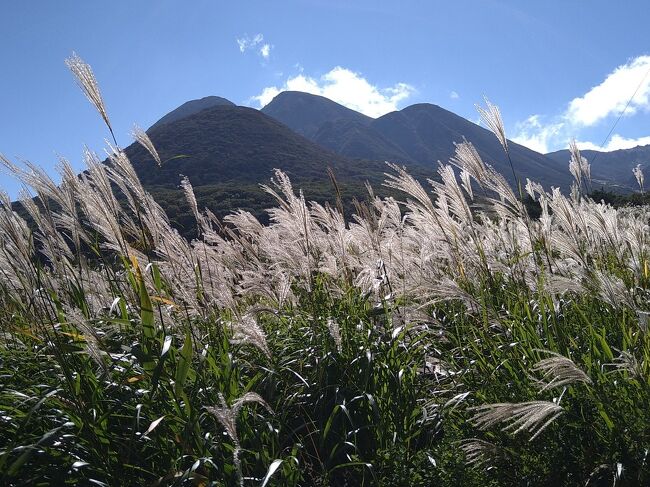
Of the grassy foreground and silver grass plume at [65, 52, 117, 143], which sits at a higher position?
silver grass plume at [65, 52, 117, 143]

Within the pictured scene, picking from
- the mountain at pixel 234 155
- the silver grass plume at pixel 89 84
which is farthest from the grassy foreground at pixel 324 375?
the mountain at pixel 234 155

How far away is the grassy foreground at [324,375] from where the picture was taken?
80.7 inches

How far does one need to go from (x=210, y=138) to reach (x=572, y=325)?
377ft

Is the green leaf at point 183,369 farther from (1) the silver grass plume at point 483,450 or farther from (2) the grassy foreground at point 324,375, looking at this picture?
(1) the silver grass plume at point 483,450

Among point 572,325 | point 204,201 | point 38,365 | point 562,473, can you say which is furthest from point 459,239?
point 204,201

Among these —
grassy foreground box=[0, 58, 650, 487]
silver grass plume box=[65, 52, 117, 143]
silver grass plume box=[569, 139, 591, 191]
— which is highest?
silver grass plume box=[65, 52, 117, 143]

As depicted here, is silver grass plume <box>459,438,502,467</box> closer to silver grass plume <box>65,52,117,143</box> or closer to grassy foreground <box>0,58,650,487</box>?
grassy foreground <box>0,58,650,487</box>

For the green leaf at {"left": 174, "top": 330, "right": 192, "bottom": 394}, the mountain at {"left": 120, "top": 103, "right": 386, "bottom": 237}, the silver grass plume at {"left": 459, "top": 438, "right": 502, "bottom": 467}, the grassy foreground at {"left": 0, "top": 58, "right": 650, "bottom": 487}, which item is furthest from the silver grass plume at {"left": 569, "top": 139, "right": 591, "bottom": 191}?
the mountain at {"left": 120, "top": 103, "right": 386, "bottom": 237}

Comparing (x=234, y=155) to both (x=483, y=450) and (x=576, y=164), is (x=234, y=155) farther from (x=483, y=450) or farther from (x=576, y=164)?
(x=483, y=450)

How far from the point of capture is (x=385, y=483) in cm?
224

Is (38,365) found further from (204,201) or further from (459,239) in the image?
(204,201)

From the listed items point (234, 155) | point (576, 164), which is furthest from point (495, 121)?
point (234, 155)

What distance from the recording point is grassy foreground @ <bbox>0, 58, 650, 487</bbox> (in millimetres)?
2049

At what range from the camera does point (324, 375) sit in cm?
281
